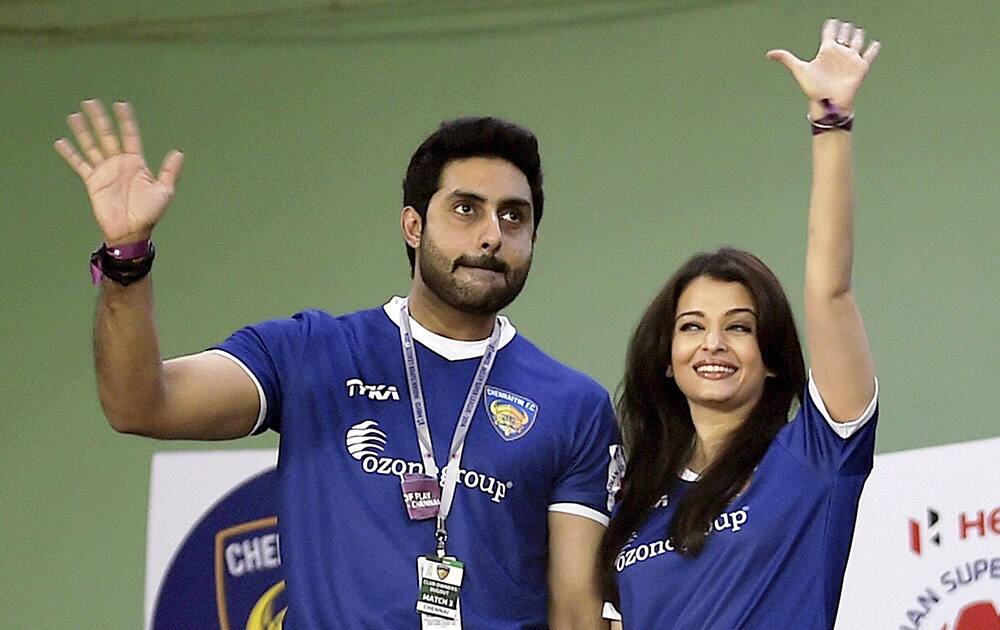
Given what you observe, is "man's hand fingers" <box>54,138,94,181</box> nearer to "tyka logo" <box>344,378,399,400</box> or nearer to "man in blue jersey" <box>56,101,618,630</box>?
"man in blue jersey" <box>56,101,618,630</box>

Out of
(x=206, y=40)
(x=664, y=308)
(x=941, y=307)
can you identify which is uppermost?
(x=206, y=40)

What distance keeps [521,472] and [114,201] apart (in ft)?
2.75

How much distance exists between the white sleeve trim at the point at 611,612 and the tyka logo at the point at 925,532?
5.28 feet

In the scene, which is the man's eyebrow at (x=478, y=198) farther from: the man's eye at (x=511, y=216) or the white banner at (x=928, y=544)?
the white banner at (x=928, y=544)

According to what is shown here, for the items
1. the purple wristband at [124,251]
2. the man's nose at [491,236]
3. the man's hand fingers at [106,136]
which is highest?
the man's hand fingers at [106,136]

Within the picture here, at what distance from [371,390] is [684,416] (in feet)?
1.85

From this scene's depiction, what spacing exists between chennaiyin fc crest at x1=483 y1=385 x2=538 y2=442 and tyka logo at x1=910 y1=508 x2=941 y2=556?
1739mm

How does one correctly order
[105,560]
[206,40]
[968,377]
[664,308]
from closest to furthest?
[664,308], [968,377], [105,560], [206,40]

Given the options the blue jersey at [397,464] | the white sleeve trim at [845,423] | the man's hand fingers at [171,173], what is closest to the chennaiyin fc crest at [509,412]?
the blue jersey at [397,464]

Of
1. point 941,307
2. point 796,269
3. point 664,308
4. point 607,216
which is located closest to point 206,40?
point 607,216

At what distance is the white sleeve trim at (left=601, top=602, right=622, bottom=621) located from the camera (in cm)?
288

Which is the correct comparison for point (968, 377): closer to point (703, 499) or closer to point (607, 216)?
point (607, 216)

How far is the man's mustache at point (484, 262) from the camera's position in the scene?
2.85 meters

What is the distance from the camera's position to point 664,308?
2.93m
